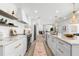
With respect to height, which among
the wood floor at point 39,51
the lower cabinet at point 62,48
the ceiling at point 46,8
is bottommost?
the wood floor at point 39,51

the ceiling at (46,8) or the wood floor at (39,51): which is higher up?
the ceiling at (46,8)

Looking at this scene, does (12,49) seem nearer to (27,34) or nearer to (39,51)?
(39,51)

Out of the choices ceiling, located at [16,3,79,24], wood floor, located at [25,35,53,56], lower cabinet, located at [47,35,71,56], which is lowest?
wood floor, located at [25,35,53,56]

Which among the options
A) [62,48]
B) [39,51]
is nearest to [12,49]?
[62,48]

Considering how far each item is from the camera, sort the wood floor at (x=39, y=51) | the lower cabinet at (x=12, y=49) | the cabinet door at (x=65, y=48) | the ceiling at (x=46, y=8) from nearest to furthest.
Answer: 1. the lower cabinet at (x=12, y=49)
2. the cabinet door at (x=65, y=48)
3. the wood floor at (x=39, y=51)
4. the ceiling at (x=46, y=8)

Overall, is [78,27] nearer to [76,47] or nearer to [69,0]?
[69,0]

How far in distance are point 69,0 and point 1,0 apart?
9.26ft

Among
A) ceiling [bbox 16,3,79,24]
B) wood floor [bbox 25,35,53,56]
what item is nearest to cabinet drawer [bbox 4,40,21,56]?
wood floor [bbox 25,35,53,56]

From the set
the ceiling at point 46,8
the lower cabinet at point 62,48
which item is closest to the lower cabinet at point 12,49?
the lower cabinet at point 62,48

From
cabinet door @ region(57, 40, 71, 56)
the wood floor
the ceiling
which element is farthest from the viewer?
the ceiling

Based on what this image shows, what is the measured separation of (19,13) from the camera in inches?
273

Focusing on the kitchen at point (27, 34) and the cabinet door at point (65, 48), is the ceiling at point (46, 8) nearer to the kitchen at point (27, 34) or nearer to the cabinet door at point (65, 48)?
the kitchen at point (27, 34)

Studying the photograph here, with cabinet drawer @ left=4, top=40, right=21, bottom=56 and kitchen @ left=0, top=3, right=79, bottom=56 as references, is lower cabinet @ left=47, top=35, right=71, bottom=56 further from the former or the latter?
cabinet drawer @ left=4, top=40, right=21, bottom=56

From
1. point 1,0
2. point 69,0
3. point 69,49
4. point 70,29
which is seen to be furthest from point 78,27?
point 69,49
